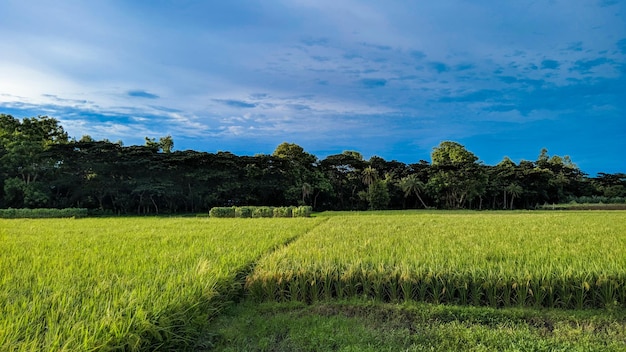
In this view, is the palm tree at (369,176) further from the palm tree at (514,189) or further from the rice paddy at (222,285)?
the rice paddy at (222,285)

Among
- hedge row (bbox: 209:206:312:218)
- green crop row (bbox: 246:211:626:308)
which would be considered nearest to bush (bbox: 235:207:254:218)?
hedge row (bbox: 209:206:312:218)

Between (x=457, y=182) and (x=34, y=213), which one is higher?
(x=457, y=182)

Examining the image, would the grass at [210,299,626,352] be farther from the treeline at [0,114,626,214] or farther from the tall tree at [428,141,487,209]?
the tall tree at [428,141,487,209]

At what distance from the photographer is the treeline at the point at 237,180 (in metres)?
33.9

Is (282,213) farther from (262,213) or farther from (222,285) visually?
(222,285)

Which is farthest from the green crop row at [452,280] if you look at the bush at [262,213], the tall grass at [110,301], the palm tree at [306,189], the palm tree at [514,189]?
the palm tree at [514,189]

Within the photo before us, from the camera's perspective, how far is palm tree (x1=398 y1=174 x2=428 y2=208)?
43.3 meters

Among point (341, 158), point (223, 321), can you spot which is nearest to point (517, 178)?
point (341, 158)

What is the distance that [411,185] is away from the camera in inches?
1700

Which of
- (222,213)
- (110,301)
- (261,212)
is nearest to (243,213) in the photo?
(261,212)

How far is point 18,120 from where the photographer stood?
36906 mm

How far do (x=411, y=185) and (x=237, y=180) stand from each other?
1953cm

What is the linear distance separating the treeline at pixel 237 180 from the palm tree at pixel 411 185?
0.12m

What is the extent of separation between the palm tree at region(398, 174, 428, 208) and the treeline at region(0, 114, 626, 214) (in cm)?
12
